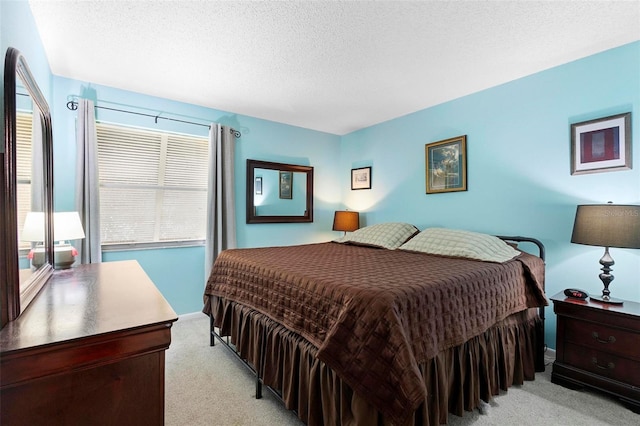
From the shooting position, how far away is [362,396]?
4.12 ft

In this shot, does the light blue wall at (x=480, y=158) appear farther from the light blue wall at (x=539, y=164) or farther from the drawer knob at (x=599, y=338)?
the drawer knob at (x=599, y=338)

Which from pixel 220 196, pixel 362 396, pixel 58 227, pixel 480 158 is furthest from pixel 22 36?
pixel 480 158

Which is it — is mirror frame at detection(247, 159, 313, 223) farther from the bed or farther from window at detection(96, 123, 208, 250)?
the bed

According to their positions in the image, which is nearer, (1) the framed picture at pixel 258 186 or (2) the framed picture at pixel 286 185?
(1) the framed picture at pixel 258 186

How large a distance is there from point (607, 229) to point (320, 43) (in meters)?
2.32

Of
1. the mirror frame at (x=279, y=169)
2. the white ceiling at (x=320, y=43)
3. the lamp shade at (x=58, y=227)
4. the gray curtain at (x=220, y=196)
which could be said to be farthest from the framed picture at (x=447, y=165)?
the lamp shade at (x=58, y=227)

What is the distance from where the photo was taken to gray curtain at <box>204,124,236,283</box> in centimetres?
342

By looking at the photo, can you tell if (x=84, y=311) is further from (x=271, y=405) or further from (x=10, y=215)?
(x=271, y=405)

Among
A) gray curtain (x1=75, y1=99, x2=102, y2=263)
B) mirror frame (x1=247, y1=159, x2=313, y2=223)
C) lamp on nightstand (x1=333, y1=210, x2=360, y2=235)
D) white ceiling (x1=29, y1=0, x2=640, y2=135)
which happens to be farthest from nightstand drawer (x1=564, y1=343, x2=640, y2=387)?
gray curtain (x1=75, y1=99, x2=102, y2=263)

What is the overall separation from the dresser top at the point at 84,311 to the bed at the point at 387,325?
733 mm

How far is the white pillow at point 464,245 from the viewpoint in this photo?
7.34 feet

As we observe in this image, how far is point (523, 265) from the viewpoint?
2.19 metres

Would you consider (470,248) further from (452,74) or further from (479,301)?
(452,74)

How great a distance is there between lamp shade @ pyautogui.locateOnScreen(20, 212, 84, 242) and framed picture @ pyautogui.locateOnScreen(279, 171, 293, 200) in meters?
2.46
